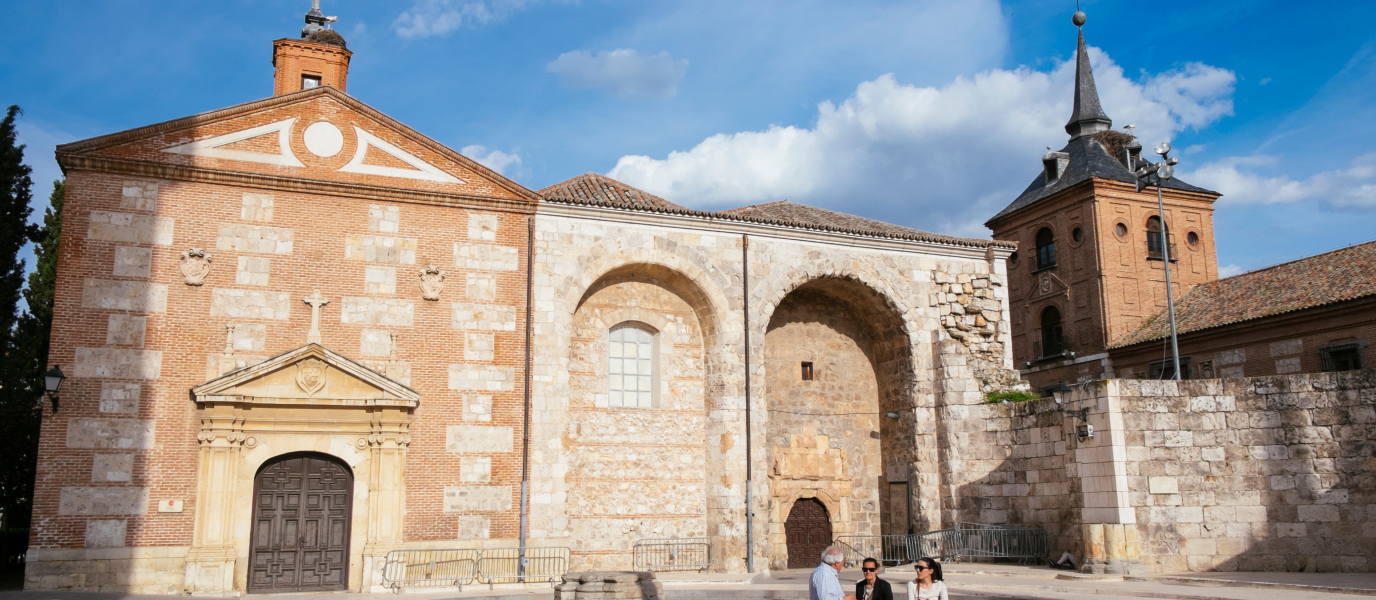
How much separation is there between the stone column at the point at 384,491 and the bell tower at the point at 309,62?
39.8ft

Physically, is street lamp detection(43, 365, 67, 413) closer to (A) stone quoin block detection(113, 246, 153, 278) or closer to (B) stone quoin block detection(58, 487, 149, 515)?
(B) stone quoin block detection(58, 487, 149, 515)

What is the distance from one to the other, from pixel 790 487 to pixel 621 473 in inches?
Result: 156

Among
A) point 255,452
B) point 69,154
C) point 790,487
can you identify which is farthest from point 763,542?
point 69,154

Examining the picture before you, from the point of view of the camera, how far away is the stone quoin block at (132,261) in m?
16.1

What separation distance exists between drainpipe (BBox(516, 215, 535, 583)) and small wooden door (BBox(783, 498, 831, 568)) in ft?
19.8

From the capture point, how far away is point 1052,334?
109 ft

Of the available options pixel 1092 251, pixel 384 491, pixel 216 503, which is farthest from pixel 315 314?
pixel 1092 251

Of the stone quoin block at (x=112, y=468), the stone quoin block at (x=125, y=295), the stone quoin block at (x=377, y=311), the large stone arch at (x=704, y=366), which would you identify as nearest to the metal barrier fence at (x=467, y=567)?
the large stone arch at (x=704, y=366)

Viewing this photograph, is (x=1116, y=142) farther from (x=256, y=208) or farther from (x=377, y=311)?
(x=256, y=208)

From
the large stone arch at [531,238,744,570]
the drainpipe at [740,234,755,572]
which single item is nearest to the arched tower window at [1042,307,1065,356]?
the drainpipe at [740,234,755,572]

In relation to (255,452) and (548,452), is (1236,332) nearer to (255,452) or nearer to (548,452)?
(548,452)

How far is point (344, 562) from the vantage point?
53.4 ft

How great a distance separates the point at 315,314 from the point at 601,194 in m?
6.14

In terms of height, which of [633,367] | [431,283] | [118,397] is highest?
[431,283]
